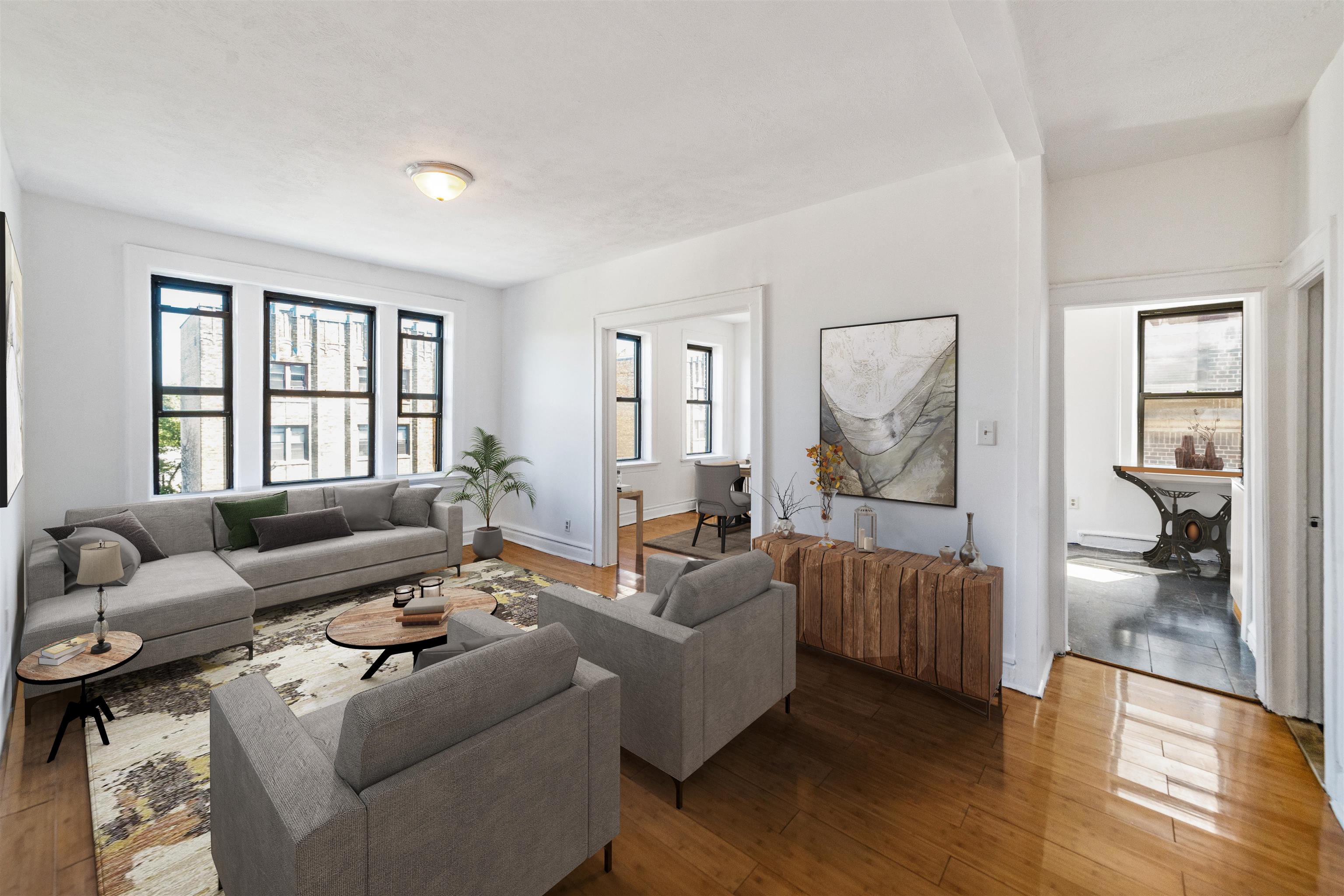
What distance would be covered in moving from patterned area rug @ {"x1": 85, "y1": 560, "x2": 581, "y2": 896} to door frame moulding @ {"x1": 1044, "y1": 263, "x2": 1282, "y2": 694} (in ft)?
10.8

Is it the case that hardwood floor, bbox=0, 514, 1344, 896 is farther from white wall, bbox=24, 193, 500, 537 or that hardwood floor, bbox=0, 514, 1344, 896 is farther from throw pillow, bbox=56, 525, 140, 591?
white wall, bbox=24, 193, 500, 537

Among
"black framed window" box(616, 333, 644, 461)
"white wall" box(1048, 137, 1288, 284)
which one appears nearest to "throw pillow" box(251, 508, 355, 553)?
"black framed window" box(616, 333, 644, 461)

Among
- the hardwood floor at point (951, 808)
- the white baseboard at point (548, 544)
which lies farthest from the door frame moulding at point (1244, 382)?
the white baseboard at point (548, 544)

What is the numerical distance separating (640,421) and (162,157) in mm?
5242

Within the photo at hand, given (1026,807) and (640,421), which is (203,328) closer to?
(640,421)

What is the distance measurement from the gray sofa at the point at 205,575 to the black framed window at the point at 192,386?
1.09 ft

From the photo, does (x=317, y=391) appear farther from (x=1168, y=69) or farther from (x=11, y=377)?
(x=1168, y=69)

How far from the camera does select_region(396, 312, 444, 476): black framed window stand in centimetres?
571

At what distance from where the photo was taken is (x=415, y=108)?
2543 mm

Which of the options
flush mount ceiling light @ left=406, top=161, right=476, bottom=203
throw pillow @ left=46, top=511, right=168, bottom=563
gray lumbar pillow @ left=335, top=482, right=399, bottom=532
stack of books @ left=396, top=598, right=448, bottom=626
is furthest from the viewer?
gray lumbar pillow @ left=335, top=482, right=399, bottom=532

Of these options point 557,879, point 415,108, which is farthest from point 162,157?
point 557,879

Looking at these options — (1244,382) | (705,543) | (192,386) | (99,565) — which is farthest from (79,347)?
(1244,382)

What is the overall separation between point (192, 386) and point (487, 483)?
2.48 m

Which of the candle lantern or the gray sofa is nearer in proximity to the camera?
the gray sofa
